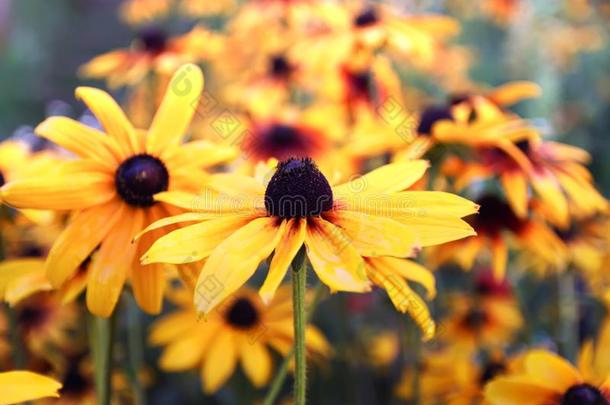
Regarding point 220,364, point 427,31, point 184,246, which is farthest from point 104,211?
point 427,31

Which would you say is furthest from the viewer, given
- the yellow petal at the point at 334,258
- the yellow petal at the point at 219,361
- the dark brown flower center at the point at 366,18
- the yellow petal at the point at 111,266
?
the dark brown flower center at the point at 366,18

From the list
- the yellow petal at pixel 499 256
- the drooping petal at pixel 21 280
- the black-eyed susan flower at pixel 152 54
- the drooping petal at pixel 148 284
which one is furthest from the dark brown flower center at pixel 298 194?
the black-eyed susan flower at pixel 152 54

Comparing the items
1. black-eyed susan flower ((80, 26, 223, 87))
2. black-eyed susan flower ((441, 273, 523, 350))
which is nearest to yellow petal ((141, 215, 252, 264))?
black-eyed susan flower ((441, 273, 523, 350))

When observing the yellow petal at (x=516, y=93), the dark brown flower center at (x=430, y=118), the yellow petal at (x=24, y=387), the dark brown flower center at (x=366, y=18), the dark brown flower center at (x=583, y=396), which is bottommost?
the dark brown flower center at (x=583, y=396)

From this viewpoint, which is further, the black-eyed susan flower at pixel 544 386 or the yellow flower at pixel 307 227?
the black-eyed susan flower at pixel 544 386

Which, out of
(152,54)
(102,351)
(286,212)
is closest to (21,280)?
(102,351)

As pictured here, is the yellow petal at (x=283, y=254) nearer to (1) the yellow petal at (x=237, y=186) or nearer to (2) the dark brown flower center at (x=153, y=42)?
(1) the yellow petal at (x=237, y=186)

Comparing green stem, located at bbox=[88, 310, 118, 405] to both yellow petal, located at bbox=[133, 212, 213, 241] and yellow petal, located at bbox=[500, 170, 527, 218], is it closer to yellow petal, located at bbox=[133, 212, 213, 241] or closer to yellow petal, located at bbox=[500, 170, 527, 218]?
yellow petal, located at bbox=[133, 212, 213, 241]
